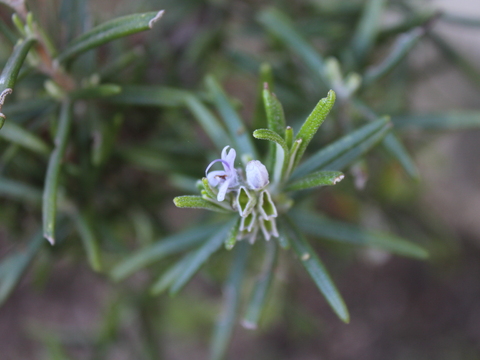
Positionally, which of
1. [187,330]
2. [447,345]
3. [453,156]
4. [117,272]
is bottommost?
[447,345]

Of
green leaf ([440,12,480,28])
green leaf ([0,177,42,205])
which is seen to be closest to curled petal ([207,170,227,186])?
green leaf ([0,177,42,205])

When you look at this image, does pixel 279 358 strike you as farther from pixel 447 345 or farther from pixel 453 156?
pixel 453 156

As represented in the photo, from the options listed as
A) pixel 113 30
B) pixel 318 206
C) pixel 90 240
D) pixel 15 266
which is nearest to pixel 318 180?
pixel 113 30

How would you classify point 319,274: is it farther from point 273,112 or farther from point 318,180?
point 273,112

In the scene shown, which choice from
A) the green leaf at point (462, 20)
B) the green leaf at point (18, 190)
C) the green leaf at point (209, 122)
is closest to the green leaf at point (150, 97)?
the green leaf at point (209, 122)

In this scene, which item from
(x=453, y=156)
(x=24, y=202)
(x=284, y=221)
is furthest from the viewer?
(x=453, y=156)

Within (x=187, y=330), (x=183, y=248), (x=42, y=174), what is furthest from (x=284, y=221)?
(x=187, y=330)

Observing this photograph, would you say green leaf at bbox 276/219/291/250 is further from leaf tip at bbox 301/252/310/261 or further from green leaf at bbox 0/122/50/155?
green leaf at bbox 0/122/50/155
